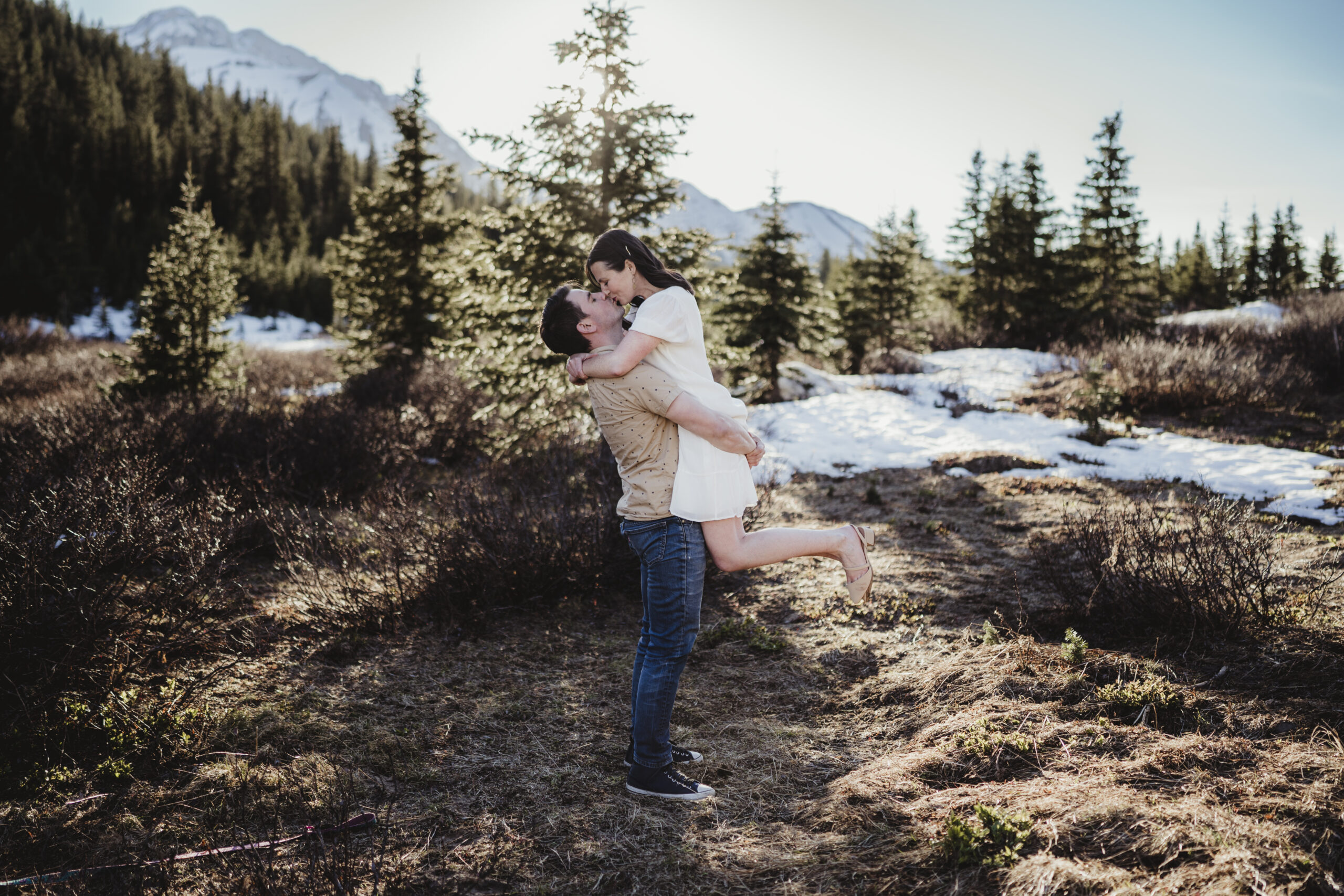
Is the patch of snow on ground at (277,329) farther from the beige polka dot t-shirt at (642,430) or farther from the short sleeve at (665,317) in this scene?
the short sleeve at (665,317)

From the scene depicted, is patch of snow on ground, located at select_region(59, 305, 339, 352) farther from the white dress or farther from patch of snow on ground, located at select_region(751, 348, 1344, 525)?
the white dress

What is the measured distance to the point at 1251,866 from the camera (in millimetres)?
1857

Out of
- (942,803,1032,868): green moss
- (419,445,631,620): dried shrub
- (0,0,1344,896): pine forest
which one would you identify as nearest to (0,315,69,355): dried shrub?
(0,0,1344,896): pine forest

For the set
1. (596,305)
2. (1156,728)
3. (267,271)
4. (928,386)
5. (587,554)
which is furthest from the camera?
(267,271)

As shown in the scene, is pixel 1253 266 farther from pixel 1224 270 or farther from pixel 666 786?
pixel 666 786

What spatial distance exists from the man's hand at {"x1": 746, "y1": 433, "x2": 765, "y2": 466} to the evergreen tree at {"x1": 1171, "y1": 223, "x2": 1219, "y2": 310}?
142 ft

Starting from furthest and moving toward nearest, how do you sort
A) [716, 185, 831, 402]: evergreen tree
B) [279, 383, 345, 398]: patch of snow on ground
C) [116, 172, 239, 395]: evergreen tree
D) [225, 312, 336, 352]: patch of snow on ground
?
[225, 312, 336, 352]: patch of snow on ground → [279, 383, 345, 398]: patch of snow on ground → [716, 185, 831, 402]: evergreen tree → [116, 172, 239, 395]: evergreen tree

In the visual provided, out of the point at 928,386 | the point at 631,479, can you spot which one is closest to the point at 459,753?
the point at 631,479

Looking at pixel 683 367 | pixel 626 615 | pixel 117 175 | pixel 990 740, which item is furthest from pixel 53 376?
pixel 117 175

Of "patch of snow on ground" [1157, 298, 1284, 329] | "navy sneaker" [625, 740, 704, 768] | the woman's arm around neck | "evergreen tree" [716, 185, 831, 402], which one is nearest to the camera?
the woman's arm around neck

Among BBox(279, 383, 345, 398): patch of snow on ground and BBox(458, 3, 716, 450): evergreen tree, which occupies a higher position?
BBox(458, 3, 716, 450): evergreen tree

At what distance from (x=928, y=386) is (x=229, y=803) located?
14872mm

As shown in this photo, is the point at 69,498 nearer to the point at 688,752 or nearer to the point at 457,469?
the point at 688,752

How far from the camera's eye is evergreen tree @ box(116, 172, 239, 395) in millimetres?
10359
